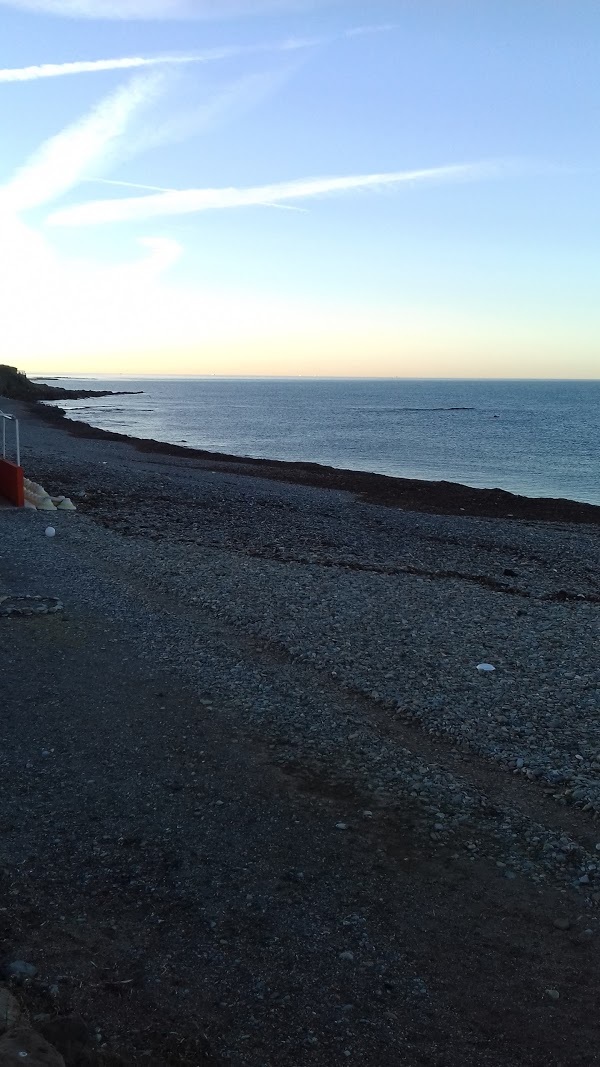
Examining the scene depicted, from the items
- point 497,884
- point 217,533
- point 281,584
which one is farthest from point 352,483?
point 497,884

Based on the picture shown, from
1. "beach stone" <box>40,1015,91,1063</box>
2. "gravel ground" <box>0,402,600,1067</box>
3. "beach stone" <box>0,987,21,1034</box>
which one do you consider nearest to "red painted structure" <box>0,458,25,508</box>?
"gravel ground" <box>0,402,600,1067</box>

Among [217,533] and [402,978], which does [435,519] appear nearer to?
[217,533]

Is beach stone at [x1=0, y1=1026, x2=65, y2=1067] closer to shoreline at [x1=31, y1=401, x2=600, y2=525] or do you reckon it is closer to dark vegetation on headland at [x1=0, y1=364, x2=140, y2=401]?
shoreline at [x1=31, y1=401, x2=600, y2=525]

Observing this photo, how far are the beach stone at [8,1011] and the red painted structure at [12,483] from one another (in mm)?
14278

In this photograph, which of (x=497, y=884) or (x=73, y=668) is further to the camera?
(x=73, y=668)

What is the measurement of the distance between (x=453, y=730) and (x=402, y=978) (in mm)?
3073

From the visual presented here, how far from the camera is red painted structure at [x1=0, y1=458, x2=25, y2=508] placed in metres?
16.9

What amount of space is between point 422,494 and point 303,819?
21834 millimetres

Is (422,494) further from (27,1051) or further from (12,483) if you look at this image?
(27,1051)

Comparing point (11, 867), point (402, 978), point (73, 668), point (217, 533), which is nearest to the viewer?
point (402, 978)

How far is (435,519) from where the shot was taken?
21203mm

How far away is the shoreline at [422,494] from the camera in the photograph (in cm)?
2359

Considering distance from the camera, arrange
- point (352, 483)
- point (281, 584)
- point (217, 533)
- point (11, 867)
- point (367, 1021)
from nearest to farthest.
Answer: point (367, 1021) < point (11, 867) < point (281, 584) < point (217, 533) < point (352, 483)

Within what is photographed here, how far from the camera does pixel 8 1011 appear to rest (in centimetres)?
338
